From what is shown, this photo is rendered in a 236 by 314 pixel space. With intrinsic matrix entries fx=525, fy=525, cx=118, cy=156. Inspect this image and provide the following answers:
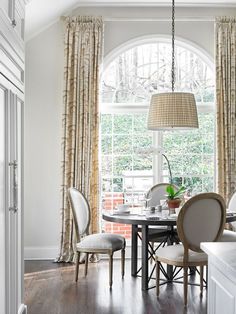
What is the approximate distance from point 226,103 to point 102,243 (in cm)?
244

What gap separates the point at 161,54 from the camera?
669 cm

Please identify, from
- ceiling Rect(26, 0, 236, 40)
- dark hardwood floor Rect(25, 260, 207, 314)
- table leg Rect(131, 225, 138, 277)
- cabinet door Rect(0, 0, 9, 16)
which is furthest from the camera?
ceiling Rect(26, 0, 236, 40)

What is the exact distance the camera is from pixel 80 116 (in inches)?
250

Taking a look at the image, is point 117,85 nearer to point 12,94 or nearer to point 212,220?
point 212,220

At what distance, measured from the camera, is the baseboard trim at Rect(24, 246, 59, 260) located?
646 centimetres

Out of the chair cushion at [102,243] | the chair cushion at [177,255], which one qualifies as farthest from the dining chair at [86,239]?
the chair cushion at [177,255]

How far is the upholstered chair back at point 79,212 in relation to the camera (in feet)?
17.5

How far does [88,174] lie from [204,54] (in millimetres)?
2072

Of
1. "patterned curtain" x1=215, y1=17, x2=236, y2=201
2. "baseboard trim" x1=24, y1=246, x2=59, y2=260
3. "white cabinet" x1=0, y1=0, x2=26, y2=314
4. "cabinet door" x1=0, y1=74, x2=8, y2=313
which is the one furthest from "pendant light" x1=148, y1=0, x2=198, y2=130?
"baseboard trim" x1=24, y1=246, x2=59, y2=260

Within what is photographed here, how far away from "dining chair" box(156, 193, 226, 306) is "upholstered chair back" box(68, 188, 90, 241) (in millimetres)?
1142

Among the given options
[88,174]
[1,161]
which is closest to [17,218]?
[1,161]

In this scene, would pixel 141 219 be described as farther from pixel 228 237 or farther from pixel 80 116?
pixel 80 116

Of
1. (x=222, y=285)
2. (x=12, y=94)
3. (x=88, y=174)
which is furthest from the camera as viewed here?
(x=88, y=174)

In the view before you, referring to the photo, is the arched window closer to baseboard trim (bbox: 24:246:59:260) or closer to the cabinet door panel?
baseboard trim (bbox: 24:246:59:260)
